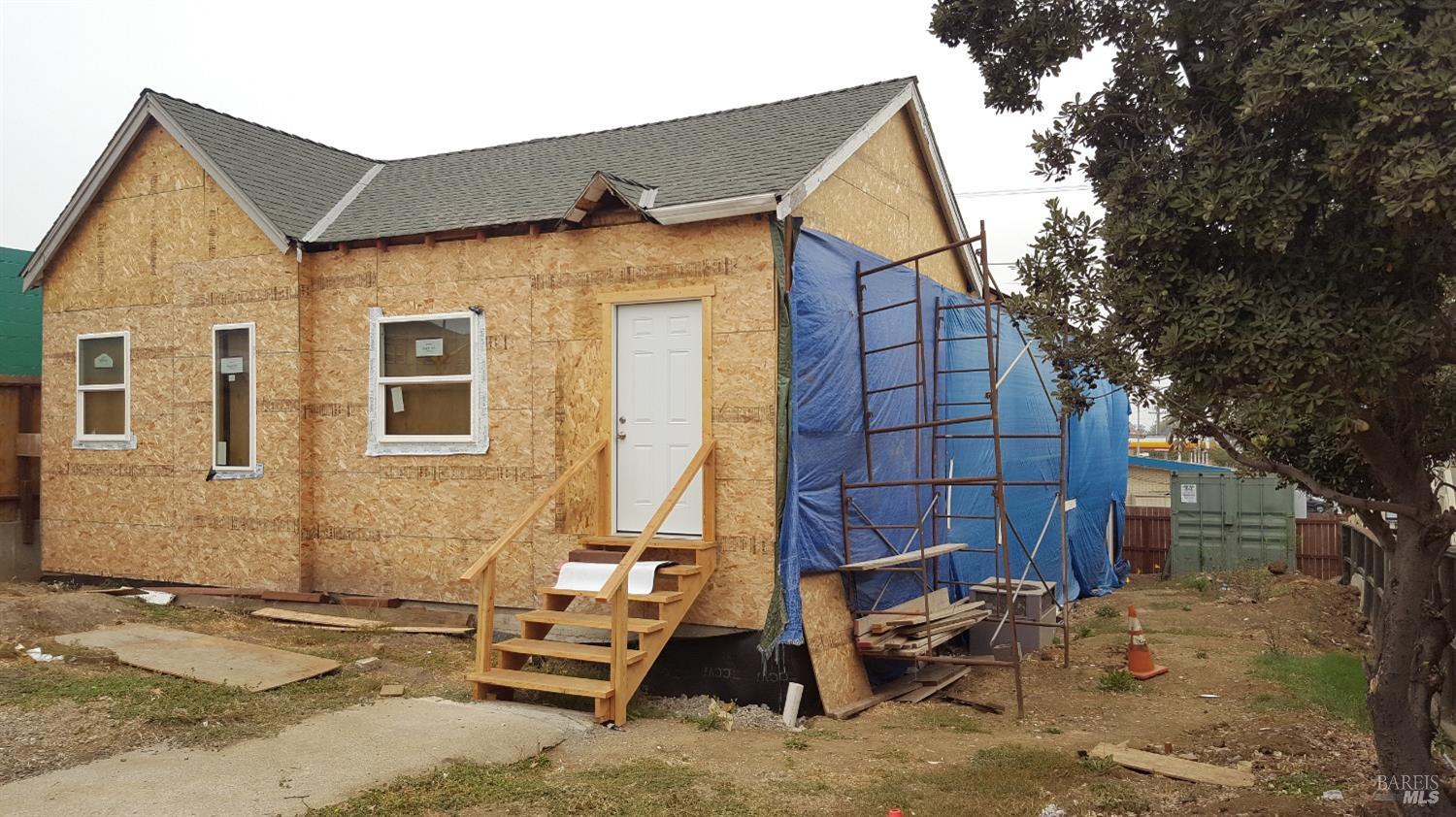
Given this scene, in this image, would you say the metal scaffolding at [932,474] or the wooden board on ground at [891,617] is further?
the wooden board on ground at [891,617]

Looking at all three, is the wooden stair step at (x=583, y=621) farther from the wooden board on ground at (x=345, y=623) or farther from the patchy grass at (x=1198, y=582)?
the patchy grass at (x=1198, y=582)

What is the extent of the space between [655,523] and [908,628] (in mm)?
2849

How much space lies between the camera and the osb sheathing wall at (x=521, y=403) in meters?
9.08

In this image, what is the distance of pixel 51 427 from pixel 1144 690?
A: 43.5 ft

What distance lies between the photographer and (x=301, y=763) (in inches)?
264

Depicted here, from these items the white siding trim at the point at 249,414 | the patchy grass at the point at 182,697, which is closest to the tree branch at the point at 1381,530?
the patchy grass at the point at 182,697

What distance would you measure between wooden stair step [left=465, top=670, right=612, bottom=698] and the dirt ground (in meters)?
0.34

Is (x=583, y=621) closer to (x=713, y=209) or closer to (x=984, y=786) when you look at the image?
(x=984, y=786)

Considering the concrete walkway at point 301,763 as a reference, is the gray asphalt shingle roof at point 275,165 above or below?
above

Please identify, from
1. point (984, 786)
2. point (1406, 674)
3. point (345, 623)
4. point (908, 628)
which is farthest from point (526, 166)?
point (1406, 674)

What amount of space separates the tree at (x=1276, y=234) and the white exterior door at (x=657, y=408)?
397 centimetres

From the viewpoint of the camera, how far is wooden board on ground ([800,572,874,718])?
8891mm

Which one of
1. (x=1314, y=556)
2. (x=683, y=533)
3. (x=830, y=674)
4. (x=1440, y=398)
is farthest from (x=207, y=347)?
(x=1314, y=556)

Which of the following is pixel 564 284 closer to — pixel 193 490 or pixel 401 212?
pixel 401 212
